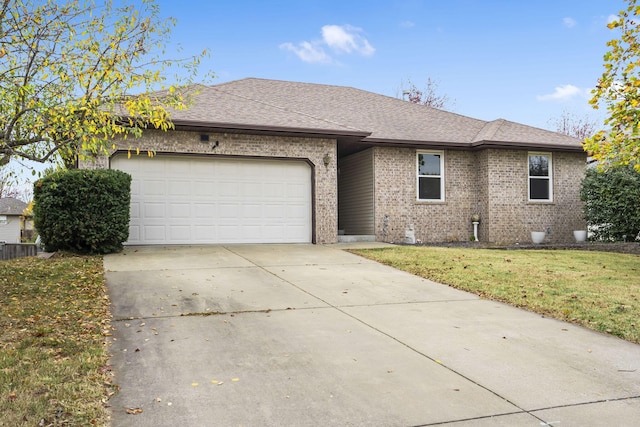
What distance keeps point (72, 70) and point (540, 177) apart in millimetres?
15032

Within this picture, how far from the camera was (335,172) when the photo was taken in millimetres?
14906

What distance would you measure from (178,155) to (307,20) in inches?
325

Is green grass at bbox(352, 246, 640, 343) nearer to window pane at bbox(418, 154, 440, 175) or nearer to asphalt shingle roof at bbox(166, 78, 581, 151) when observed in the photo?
window pane at bbox(418, 154, 440, 175)

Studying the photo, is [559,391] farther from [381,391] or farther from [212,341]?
[212,341]

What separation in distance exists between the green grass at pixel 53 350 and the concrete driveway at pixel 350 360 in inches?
8.1

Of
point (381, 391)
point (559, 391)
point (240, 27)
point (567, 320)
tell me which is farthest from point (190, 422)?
point (240, 27)

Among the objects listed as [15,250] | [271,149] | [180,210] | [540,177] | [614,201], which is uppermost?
[271,149]

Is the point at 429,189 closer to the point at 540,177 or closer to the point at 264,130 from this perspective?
the point at 540,177

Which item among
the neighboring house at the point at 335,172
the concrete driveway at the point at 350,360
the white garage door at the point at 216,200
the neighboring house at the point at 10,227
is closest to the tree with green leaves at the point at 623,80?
the concrete driveway at the point at 350,360

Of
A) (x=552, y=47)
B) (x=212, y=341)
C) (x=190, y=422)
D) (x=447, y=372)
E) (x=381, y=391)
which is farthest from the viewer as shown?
(x=552, y=47)

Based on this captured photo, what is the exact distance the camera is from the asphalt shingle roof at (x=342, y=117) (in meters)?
14.1

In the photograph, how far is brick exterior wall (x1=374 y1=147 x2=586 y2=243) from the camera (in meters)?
16.2

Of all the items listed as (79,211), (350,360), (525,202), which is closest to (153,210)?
(79,211)

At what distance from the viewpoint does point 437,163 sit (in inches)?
666
